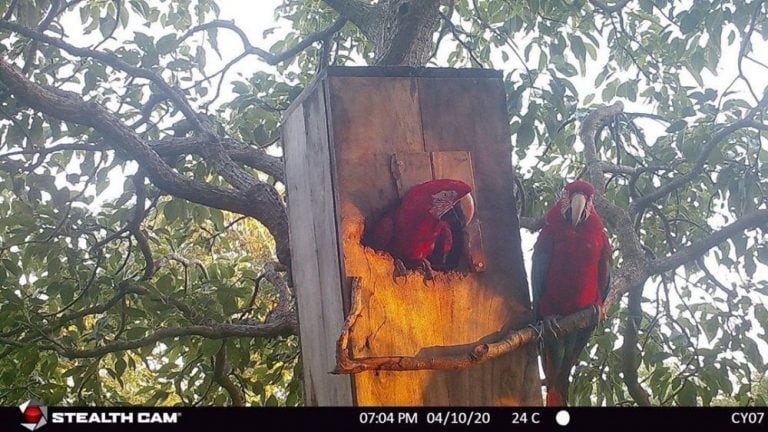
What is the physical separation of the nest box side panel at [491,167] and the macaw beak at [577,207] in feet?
0.67

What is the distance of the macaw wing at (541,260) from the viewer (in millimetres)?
1820

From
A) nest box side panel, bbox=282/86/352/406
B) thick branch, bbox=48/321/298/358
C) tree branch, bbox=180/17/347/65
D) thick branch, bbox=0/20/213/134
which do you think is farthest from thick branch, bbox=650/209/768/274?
thick branch, bbox=0/20/213/134

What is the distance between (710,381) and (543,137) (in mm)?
987

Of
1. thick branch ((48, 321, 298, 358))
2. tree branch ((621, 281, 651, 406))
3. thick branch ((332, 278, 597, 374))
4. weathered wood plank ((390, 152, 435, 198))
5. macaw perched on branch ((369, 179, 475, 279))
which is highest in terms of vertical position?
weathered wood plank ((390, 152, 435, 198))

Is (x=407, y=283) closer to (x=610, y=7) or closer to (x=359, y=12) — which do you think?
(x=359, y=12)

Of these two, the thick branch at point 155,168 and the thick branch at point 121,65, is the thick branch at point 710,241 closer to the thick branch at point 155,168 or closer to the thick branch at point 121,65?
the thick branch at point 155,168

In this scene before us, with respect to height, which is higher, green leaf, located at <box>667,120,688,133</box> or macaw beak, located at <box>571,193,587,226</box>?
green leaf, located at <box>667,120,688,133</box>

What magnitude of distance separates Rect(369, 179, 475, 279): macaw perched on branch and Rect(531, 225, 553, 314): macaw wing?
33cm

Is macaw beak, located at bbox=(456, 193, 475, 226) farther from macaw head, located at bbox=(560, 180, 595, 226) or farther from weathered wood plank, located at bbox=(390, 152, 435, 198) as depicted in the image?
macaw head, located at bbox=(560, 180, 595, 226)

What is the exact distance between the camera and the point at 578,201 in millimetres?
1820
